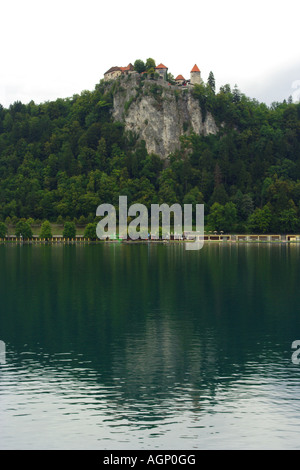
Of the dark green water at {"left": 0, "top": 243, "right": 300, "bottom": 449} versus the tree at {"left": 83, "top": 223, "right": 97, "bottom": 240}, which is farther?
the tree at {"left": 83, "top": 223, "right": 97, "bottom": 240}

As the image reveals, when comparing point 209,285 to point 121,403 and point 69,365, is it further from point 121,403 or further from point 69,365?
point 121,403

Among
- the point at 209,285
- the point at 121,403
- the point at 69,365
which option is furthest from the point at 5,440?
the point at 209,285

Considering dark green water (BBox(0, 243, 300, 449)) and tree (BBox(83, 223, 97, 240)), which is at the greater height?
tree (BBox(83, 223, 97, 240))

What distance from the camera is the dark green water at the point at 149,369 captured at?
21.5 m

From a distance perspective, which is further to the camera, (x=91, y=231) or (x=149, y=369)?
(x=91, y=231)

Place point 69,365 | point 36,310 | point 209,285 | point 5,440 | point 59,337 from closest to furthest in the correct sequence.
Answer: point 5,440, point 69,365, point 59,337, point 36,310, point 209,285

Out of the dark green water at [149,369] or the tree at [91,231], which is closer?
the dark green water at [149,369]

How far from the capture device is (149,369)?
29.4 m

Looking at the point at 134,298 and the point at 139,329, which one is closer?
the point at 139,329

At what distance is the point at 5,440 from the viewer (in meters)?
20.8

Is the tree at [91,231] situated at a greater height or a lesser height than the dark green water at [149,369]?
greater

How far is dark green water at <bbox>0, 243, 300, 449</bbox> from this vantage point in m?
21.5
